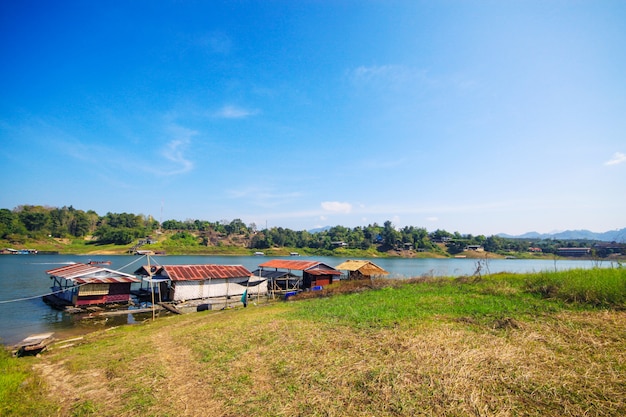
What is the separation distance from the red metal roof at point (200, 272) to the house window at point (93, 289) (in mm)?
5336

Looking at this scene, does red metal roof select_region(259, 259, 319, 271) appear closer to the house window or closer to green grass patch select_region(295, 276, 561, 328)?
the house window

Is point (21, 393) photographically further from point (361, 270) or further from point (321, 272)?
point (361, 270)

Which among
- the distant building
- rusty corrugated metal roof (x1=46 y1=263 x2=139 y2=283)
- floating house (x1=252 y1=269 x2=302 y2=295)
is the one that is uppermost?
rusty corrugated metal roof (x1=46 y1=263 x2=139 y2=283)

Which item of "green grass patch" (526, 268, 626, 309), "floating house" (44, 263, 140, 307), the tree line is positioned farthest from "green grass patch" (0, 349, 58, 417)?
the tree line

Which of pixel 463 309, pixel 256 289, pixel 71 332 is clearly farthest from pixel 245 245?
pixel 463 309

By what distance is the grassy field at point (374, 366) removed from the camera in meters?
5.89

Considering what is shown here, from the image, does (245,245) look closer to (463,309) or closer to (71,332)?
(71,332)

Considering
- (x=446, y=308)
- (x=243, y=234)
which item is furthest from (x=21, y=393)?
(x=243, y=234)

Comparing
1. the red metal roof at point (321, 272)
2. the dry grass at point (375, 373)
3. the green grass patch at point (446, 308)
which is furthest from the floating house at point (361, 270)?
the dry grass at point (375, 373)

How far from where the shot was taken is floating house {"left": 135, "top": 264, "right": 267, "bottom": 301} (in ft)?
95.3

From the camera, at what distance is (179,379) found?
806cm

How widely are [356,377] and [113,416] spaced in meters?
5.40

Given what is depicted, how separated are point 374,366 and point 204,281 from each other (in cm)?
2651

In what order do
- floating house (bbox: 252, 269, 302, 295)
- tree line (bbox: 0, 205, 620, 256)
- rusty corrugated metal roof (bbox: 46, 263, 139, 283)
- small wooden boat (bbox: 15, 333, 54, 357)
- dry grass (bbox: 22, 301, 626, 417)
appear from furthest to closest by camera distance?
1. tree line (bbox: 0, 205, 620, 256)
2. floating house (bbox: 252, 269, 302, 295)
3. rusty corrugated metal roof (bbox: 46, 263, 139, 283)
4. small wooden boat (bbox: 15, 333, 54, 357)
5. dry grass (bbox: 22, 301, 626, 417)
